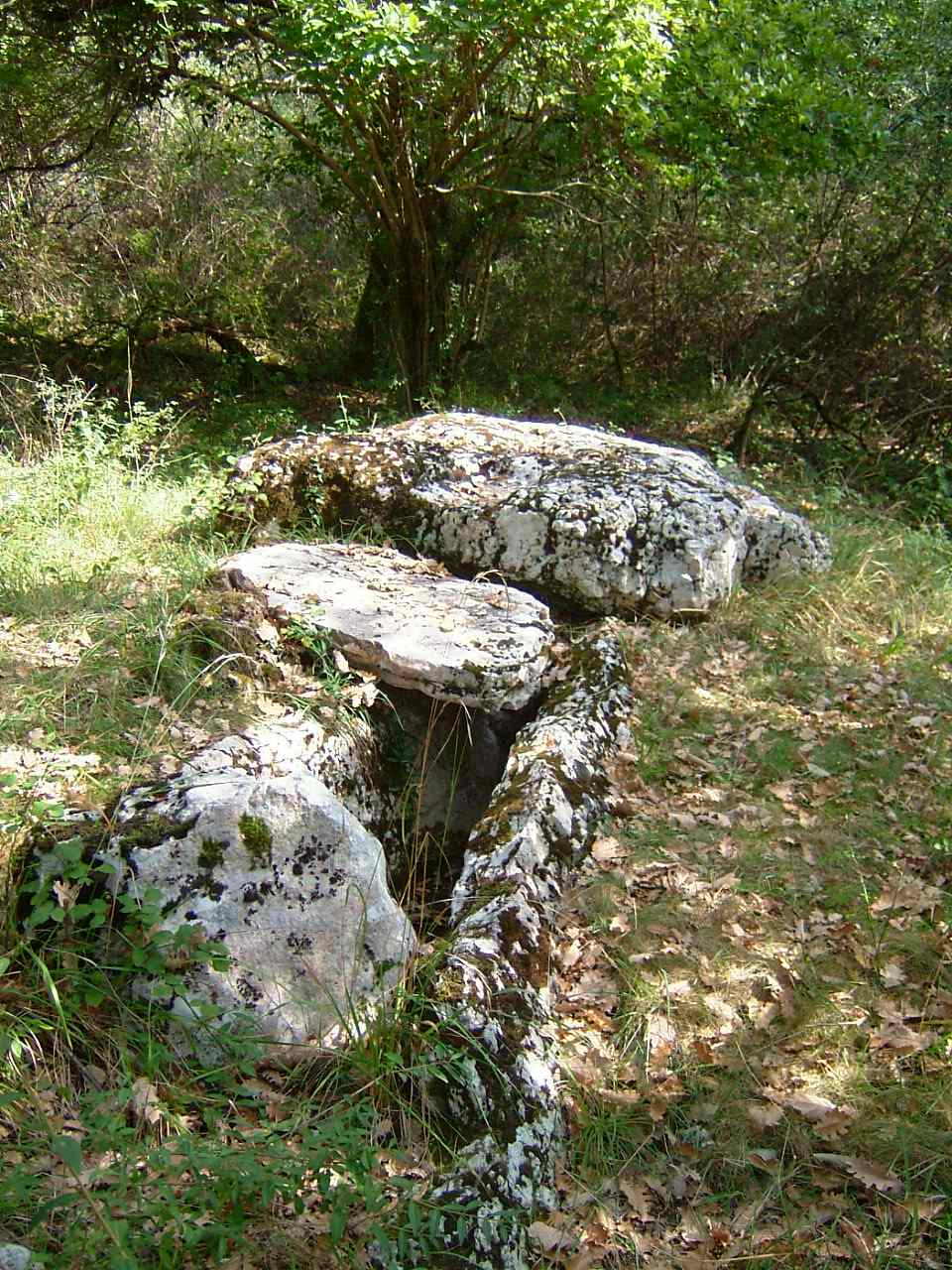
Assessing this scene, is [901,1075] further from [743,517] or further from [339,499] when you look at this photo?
[339,499]

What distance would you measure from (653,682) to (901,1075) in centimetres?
244

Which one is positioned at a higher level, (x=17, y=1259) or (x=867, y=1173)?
(x=17, y=1259)

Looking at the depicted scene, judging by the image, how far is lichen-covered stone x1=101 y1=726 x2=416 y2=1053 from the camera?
2.93 m

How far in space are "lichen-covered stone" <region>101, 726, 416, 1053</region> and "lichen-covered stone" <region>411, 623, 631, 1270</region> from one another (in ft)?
0.98

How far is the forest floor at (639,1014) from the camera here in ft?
7.69

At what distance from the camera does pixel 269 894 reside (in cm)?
310

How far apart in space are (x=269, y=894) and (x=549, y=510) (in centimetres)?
315

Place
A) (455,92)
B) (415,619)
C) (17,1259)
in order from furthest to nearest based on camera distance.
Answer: (455,92) → (415,619) → (17,1259)

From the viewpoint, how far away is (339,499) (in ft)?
19.3

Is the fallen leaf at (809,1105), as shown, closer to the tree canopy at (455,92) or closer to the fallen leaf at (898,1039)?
the fallen leaf at (898,1039)

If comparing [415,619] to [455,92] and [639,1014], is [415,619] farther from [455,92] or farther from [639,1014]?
[455,92]

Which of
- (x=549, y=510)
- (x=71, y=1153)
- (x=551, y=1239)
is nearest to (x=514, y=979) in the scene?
(x=551, y=1239)

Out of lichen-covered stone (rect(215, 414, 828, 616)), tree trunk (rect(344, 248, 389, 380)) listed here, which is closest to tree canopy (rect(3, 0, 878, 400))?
tree trunk (rect(344, 248, 389, 380))

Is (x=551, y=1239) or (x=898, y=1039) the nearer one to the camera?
(x=551, y=1239)
